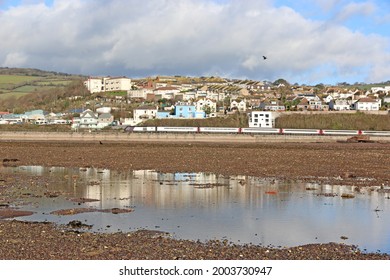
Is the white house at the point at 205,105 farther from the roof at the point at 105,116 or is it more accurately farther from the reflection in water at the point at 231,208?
the reflection in water at the point at 231,208

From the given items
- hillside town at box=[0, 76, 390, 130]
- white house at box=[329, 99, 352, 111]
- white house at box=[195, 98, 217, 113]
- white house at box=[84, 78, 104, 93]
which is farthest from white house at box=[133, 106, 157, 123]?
white house at box=[84, 78, 104, 93]

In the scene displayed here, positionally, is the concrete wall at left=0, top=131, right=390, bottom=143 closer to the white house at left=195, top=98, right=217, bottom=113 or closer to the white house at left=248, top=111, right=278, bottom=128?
→ the white house at left=248, top=111, right=278, bottom=128

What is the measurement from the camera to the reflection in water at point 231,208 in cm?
1513

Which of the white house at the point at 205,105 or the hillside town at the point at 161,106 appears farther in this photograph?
the white house at the point at 205,105

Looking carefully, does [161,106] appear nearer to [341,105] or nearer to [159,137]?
[341,105]

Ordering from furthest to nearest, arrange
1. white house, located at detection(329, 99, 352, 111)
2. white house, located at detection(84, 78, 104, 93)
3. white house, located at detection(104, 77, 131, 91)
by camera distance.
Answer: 1. white house, located at detection(104, 77, 131, 91)
2. white house, located at detection(84, 78, 104, 93)
3. white house, located at detection(329, 99, 352, 111)

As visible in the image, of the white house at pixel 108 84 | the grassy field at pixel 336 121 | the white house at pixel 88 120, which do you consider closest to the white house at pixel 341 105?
the grassy field at pixel 336 121

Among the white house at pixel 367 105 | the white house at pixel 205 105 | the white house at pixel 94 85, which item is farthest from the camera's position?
the white house at pixel 94 85

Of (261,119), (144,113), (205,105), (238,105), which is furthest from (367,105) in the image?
(144,113)

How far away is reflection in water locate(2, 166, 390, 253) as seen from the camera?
596 inches

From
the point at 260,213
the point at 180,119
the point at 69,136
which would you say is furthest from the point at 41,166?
the point at 180,119

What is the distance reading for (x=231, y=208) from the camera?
1925 centimetres

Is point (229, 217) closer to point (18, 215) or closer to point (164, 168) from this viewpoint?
point (18, 215)

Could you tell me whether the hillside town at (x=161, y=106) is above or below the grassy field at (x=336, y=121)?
above
